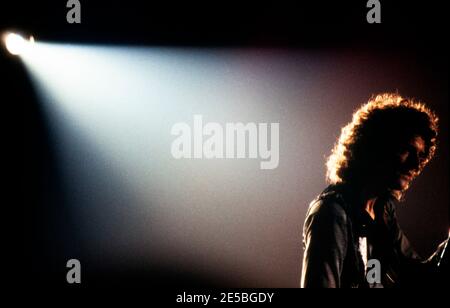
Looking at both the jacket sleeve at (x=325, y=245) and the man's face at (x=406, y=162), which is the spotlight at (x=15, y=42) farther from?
the man's face at (x=406, y=162)

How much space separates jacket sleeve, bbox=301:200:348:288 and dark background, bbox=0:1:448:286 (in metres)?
0.61

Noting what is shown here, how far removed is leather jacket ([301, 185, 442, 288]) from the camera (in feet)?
6.35

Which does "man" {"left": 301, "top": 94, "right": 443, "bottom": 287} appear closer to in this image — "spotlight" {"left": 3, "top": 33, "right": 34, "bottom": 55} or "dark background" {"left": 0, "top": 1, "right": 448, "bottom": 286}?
"dark background" {"left": 0, "top": 1, "right": 448, "bottom": 286}

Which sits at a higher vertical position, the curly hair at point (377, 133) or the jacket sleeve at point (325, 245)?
the curly hair at point (377, 133)

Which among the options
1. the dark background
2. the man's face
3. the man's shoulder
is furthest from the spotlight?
the man's face

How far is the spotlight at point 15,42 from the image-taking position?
2.37 m

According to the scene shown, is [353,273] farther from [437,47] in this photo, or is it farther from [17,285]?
[17,285]

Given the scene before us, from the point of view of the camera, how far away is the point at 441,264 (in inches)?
89.3

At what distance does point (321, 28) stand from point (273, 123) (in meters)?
0.65

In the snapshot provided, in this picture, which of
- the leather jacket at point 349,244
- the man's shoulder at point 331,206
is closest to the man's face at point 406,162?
the leather jacket at point 349,244

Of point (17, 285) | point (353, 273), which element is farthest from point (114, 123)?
point (353, 273)

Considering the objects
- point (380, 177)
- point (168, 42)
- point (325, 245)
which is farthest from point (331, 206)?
point (168, 42)

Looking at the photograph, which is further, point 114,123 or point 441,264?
point 114,123

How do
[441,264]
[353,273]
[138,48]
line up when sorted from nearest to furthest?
[353,273]
[441,264]
[138,48]
